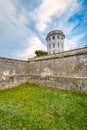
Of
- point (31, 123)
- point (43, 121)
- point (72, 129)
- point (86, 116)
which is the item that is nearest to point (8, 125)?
point (31, 123)

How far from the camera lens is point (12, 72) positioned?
15.6 m

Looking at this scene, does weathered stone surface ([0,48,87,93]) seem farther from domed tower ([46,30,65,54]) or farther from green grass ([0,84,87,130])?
domed tower ([46,30,65,54])

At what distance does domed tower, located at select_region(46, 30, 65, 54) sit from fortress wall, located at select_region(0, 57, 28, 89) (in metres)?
15.7

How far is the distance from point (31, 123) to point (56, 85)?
7.99m

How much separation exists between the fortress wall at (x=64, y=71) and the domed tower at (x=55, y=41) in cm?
1593

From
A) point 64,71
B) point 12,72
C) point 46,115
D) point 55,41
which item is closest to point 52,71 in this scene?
point 64,71

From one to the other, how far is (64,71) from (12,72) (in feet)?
25.0

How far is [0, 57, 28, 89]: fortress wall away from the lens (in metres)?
14.3

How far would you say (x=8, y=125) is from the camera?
5969 mm

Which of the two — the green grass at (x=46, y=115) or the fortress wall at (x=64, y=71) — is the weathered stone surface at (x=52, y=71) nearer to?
the fortress wall at (x=64, y=71)

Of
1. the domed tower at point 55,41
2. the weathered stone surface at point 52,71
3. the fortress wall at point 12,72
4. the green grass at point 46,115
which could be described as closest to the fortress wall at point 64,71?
the weathered stone surface at point 52,71

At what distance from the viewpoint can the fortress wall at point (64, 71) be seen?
1142 centimetres

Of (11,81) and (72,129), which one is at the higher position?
(11,81)

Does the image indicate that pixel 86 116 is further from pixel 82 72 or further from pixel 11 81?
pixel 11 81
